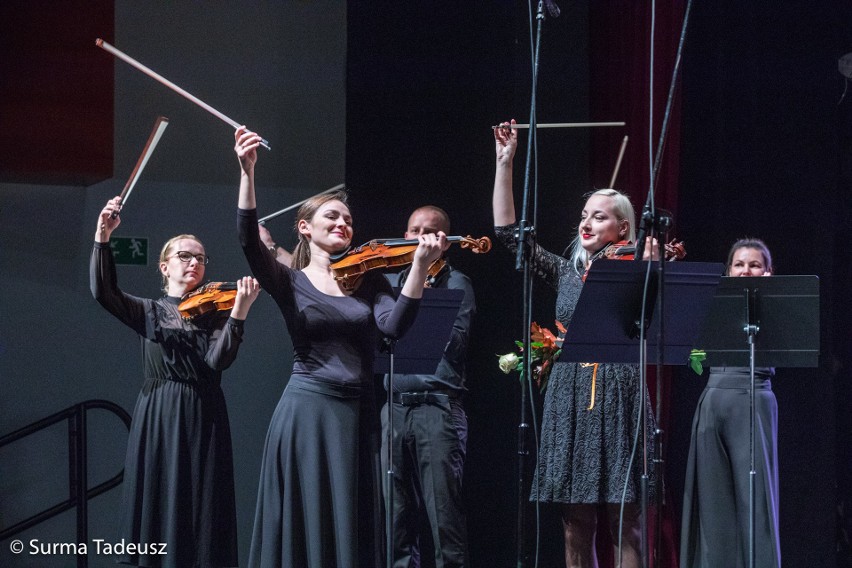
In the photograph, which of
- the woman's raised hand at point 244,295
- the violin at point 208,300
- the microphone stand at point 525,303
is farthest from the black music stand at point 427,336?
the violin at point 208,300

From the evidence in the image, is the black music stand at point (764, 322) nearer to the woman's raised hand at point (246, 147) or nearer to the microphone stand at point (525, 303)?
the microphone stand at point (525, 303)

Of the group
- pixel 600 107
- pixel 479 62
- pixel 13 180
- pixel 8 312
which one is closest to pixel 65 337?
pixel 8 312

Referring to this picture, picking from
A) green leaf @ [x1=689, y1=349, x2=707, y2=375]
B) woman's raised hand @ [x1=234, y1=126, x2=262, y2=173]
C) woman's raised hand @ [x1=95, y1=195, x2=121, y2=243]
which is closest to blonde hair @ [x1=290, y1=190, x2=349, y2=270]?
woman's raised hand @ [x1=234, y1=126, x2=262, y2=173]

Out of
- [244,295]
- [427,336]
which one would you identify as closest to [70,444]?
[244,295]

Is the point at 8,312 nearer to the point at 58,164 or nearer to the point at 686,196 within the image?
the point at 58,164

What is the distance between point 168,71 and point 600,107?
2448 mm

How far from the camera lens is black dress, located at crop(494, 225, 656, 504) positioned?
3.21m

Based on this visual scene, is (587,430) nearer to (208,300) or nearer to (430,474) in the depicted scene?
(430,474)

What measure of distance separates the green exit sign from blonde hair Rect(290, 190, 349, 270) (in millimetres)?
2468

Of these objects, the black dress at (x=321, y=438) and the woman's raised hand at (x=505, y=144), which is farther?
the woman's raised hand at (x=505, y=144)

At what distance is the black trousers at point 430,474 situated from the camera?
13.2 feet

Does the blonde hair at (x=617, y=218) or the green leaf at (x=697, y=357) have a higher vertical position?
the blonde hair at (x=617, y=218)

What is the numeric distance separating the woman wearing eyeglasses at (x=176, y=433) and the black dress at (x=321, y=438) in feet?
3.03

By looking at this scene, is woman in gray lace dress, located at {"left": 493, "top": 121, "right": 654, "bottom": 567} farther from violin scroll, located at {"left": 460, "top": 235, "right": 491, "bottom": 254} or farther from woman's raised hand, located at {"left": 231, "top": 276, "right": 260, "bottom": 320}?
woman's raised hand, located at {"left": 231, "top": 276, "right": 260, "bottom": 320}
